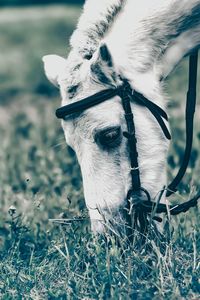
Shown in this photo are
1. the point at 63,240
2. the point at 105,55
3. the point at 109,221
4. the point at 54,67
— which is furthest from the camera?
the point at 54,67

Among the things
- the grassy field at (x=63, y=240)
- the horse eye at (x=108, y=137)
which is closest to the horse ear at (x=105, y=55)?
the horse eye at (x=108, y=137)

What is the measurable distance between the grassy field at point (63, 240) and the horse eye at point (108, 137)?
428mm

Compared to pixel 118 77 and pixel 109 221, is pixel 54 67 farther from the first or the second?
pixel 109 221

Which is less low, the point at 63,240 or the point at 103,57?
the point at 103,57

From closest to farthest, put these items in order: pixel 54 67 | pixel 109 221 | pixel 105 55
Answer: pixel 105 55 → pixel 109 221 → pixel 54 67

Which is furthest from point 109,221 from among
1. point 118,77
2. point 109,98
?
point 118,77

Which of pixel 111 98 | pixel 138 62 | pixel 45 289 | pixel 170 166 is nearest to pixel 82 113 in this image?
pixel 111 98

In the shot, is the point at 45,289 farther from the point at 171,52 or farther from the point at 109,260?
the point at 171,52

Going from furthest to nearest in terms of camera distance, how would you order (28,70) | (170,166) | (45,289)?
(28,70) → (170,166) → (45,289)

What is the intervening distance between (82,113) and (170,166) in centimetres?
250

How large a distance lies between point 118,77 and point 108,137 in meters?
0.34

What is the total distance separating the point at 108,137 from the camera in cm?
396

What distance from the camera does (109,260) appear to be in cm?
389

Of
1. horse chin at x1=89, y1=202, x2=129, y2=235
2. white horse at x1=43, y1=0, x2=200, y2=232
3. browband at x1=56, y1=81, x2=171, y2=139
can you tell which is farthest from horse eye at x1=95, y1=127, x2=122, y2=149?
horse chin at x1=89, y1=202, x2=129, y2=235
